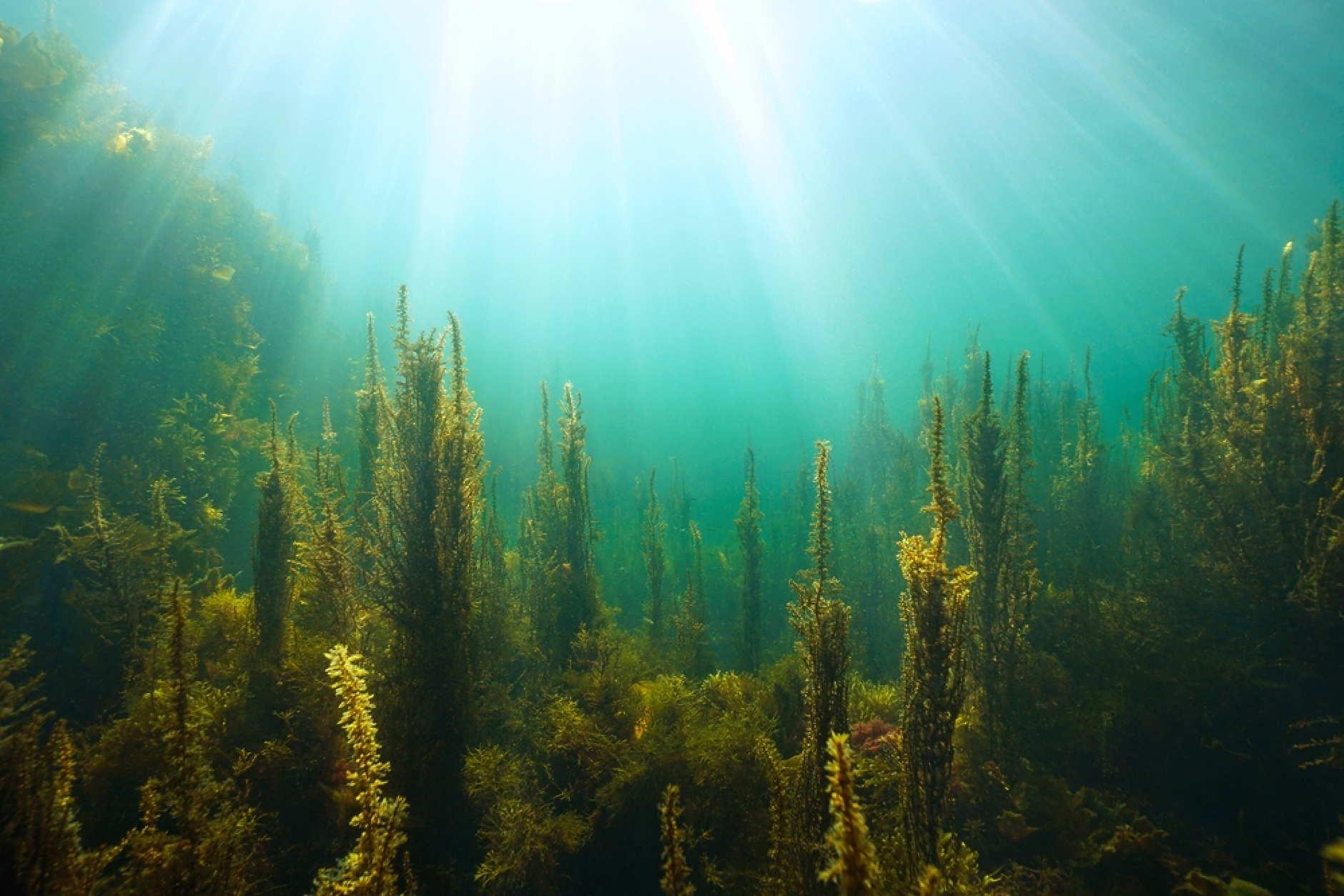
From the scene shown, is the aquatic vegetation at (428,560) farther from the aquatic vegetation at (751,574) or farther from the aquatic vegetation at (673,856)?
the aquatic vegetation at (751,574)

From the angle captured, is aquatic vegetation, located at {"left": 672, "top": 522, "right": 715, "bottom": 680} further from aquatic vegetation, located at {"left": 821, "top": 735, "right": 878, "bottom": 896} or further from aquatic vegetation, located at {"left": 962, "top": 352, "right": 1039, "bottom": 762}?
aquatic vegetation, located at {"left": 821, "top": 735, "right": 878, "bottom": 896}

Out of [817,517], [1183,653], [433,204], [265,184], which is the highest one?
[433,204]

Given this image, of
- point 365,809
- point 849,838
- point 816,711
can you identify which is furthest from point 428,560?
point 849,838

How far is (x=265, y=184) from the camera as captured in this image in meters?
36.8

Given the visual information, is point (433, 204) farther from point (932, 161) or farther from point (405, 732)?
point (405, 732)

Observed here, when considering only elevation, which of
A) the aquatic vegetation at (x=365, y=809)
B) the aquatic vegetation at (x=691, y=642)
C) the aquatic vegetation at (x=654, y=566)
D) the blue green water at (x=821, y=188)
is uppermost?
the blue green water at (x=821, y=188)

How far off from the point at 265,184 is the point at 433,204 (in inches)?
794

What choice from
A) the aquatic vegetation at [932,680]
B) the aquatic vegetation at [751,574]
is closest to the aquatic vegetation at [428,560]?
the aquatic vegetation at [932,680]

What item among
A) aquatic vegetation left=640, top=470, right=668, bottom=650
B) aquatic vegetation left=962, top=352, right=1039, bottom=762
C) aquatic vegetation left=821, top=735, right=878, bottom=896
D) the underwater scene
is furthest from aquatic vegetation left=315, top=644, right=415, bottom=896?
aquatic vegetation left=640, top=470, right=668, bottom=650

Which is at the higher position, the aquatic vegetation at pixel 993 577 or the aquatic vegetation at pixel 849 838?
the aquatic vegetation at pixel 993 577

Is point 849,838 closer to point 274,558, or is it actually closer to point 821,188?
point 274,558

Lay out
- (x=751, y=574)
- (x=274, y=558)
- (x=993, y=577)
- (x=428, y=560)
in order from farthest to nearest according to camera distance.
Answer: (x=751, y=574), (x=274, y=558), (x=993, y=577), (x=428, y=560)

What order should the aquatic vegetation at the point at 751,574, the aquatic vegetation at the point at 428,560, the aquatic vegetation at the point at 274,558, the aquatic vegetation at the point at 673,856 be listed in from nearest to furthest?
the aquatic vegetation at the point at 673,856 → the aquatic vegetation at the point at 428,560 → the aquatic vegetation at the point at 274,558 → the aquatic vegetation at the point at 751,574

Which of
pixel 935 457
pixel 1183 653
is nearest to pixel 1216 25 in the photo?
pixel 1183 653
